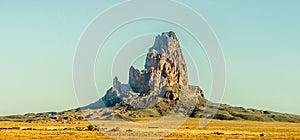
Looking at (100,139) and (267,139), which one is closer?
(100,139)

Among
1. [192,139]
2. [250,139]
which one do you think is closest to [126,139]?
[192,139]

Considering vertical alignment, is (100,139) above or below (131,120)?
below

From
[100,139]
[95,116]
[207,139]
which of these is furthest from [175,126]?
[100,139]

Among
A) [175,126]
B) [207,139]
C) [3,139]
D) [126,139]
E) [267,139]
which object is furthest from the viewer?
[175,126]

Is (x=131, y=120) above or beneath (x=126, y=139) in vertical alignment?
above

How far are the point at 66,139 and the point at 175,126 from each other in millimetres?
74439

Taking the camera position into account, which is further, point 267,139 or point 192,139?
point 267,139

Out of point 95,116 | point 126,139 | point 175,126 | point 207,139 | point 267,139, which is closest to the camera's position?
point 126,139

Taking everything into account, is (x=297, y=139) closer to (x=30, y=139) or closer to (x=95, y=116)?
(x=30, y=139)

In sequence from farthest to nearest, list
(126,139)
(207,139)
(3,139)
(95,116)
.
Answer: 1. (95,116)
2. (207,139)
3. (126,139)
4. (3,139)

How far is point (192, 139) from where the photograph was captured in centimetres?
7638

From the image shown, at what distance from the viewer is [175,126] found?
144250 millimetres

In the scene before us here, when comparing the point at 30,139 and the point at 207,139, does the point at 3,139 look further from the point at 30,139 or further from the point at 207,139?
the point at 207,139

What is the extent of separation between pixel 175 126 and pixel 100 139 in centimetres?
7485
